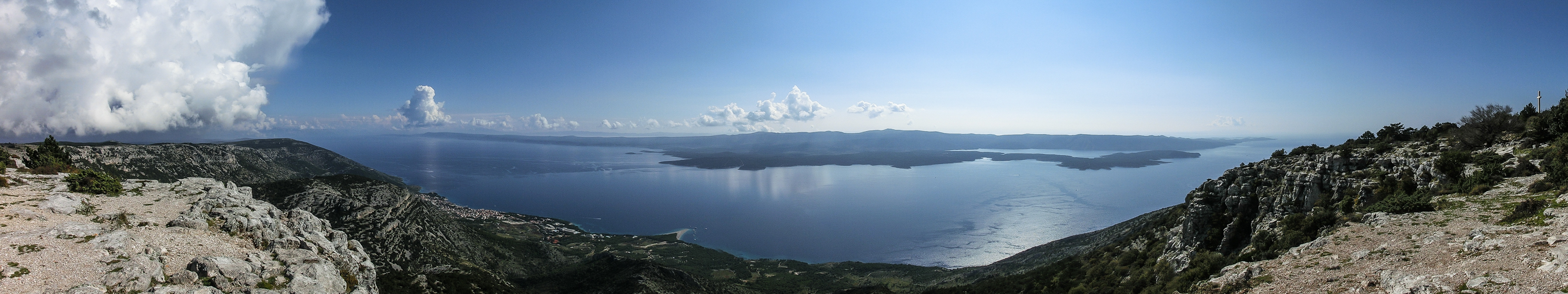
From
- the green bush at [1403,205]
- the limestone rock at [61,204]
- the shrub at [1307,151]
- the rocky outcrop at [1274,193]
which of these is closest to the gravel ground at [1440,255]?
the green bush at [1403,205]

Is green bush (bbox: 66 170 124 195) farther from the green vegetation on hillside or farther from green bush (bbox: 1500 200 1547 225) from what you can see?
green bush (bbox: 1500 200 1547 225)

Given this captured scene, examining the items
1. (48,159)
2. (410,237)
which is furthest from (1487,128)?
(410,237)

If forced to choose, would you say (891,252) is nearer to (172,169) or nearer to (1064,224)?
(1064,224)

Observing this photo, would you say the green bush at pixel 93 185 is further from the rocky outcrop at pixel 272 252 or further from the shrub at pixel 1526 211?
the shrub at pixel 1526 211

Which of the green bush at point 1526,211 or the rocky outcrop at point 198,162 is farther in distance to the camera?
the rocky outcrop at point 198,162

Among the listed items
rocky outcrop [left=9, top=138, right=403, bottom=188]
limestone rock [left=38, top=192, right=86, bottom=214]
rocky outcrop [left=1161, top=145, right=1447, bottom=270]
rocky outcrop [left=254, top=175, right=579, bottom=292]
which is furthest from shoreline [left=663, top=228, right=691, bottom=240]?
rocky outcrop [left=1161, top=145, right=1447, bottom=270]

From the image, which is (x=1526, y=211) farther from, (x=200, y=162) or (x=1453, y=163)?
(x=200, y=162)

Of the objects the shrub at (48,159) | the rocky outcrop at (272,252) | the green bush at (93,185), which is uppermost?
the shrub at (48,159)
